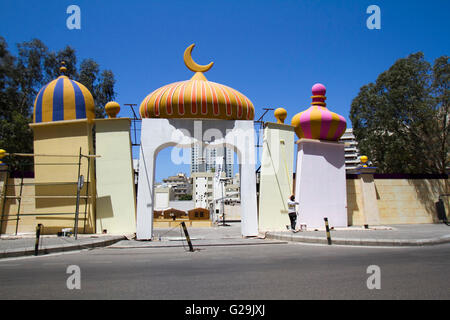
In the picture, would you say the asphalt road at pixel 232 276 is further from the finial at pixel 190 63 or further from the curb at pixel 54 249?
the finial at pixel 190 63

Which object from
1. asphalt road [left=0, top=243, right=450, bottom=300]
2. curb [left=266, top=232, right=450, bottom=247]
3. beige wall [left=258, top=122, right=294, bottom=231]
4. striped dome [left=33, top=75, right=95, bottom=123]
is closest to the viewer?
asphalt road [left=0, top=243, right=450, bottom=300]

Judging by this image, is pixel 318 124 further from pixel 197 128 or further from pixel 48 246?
pixel 48 246

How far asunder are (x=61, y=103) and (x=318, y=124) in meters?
11.0

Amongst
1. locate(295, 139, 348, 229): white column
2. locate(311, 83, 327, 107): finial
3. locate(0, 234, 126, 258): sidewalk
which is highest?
locate(311, 83, 327, 107): finial

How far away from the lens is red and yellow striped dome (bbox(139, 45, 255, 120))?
44.4 feet

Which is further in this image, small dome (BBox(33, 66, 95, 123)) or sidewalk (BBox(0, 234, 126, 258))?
small dome (BBox(33, 66, 95, 123))

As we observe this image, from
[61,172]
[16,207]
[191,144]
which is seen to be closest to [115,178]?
[61,172]

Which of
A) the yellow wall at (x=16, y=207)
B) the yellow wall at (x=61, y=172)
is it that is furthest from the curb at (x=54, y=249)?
the yellow wall at (x=16, y=207)

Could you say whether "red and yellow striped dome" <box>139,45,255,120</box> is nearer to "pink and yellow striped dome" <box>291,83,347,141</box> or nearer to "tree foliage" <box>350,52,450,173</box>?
"pink and yellow striped dome" <box>291,83,347,141</box>

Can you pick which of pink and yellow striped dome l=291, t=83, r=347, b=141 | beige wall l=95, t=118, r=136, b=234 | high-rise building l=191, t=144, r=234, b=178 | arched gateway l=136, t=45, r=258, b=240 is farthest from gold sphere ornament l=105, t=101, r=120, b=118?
pink and yellow striped dome l=291, t=83, r=347, b=141

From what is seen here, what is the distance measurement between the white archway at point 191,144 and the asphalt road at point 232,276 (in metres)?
4.16

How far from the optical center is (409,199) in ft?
59.5

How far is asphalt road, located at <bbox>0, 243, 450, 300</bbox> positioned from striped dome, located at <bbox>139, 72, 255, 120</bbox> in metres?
6.41
